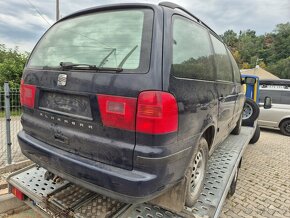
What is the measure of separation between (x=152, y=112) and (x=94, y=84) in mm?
508

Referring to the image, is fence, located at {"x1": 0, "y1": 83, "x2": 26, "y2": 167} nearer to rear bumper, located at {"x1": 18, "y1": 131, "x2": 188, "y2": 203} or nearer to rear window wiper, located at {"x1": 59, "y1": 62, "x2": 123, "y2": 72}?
rear bumper, located at {"x1": 18, "y1": 131, "x2": 188, "y2": 203}

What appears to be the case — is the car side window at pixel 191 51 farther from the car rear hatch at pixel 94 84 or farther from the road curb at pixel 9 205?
the road curb at pixel 9 205

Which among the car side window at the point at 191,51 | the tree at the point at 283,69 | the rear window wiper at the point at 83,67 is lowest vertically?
the rear window wiper at the point at 83,67

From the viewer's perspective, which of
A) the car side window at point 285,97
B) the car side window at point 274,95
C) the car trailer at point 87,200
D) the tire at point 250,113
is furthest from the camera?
the car side window at point 274,95

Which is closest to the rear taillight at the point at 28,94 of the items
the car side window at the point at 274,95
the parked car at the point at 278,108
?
the parked car at the point at 278,108

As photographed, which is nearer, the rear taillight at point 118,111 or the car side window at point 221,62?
the rear taillight at point 118,111

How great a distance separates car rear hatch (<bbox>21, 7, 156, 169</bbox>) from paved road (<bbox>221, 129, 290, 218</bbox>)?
218 centimetres

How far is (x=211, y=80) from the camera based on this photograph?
2.52 meters

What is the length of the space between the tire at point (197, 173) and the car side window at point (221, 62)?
89 centimetres

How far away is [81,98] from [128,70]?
1.52ft

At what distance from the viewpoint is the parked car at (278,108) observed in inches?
349

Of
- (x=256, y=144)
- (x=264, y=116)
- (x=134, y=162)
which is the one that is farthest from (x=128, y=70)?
(x=264, y=116)

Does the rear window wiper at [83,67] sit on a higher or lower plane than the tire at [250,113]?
higher

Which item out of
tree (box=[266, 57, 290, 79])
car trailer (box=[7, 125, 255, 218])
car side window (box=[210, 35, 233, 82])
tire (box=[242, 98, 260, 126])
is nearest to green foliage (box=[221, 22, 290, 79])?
tree (box=[266, 57, 290, 79])
